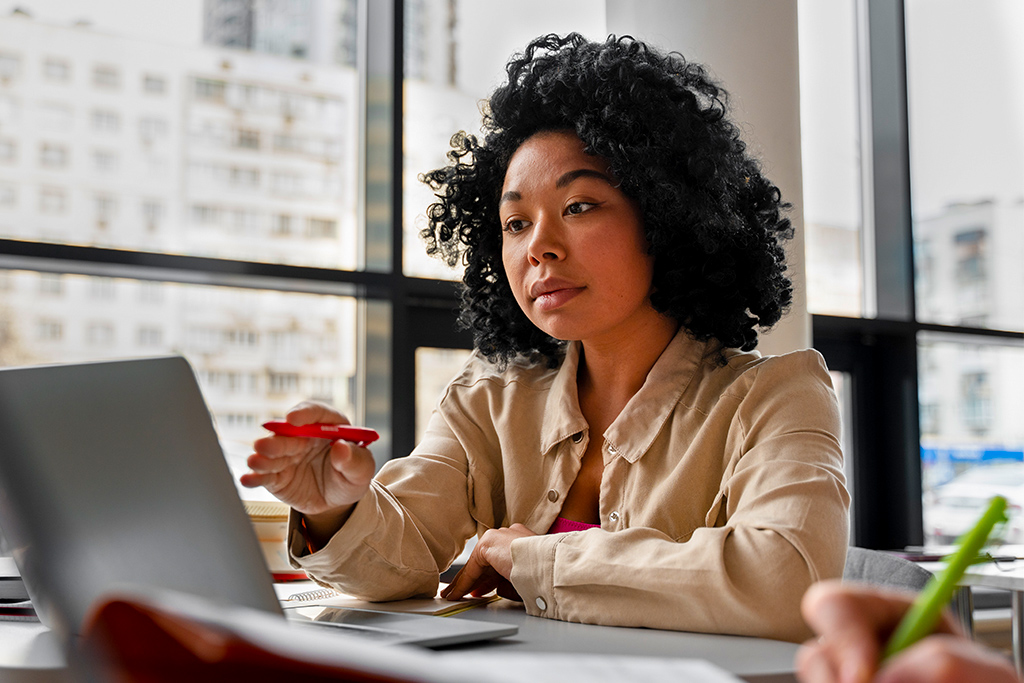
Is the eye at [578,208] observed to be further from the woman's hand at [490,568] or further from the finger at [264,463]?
the finger at [264,463]

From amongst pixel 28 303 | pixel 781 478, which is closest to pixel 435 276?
pixel 28 303

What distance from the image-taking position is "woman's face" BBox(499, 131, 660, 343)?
1.50 meters

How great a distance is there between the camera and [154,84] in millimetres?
2711

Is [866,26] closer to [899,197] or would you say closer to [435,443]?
[899,197]

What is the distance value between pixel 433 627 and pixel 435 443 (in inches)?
25.5

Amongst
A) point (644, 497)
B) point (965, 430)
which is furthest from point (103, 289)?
point (965, 430)

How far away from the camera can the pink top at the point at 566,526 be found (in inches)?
56.1

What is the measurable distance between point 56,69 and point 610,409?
1.90 m

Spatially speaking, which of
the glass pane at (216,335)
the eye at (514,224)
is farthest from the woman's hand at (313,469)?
the glass pane at (216,335)

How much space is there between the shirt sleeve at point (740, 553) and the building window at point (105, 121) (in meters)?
1.96

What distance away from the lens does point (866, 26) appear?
401 cm

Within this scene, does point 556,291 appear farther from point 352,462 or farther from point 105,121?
point 105,121

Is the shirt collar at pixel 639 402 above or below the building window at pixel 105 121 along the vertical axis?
below

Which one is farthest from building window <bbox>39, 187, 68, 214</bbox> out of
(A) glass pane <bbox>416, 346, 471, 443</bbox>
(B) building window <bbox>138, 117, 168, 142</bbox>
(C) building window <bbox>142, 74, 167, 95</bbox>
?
(A) glass pane <bbox>416, 346, 471, 443</bbox>
